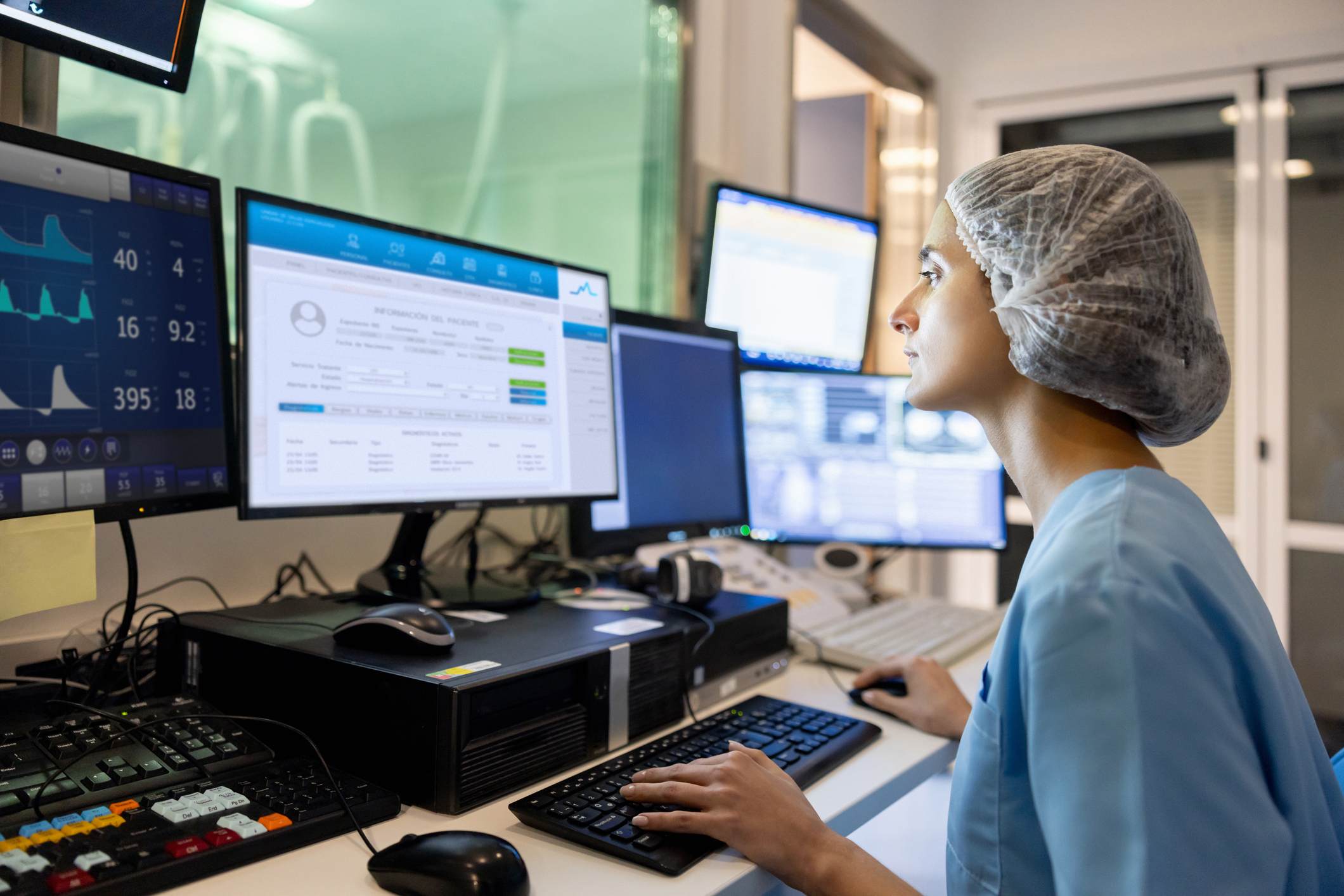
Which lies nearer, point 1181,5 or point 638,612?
point 638,612

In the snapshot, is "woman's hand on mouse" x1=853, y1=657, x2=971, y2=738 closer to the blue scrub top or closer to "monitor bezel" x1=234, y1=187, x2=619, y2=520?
the blue scrub top

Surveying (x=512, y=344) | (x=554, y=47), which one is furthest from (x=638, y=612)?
(x=554, y=47)

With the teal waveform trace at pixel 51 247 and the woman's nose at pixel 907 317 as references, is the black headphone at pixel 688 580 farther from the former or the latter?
the teal waveform trace at pixel 51 247

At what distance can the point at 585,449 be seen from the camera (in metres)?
1.22

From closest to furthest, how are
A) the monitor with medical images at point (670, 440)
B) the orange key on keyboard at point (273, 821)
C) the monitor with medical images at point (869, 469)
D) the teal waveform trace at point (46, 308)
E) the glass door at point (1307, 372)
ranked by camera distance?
the orange key on keyboard at point (273, 821) < the teal waveform trace at point (46, 308) < the monitor with medical images at point (670, 440) < the monitor with medical images at point (869, 469) < the glass door at point (1307, 372)

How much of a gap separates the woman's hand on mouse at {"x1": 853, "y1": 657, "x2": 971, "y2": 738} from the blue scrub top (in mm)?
363

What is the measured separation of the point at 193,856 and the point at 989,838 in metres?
0.53

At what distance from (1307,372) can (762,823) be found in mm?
3179

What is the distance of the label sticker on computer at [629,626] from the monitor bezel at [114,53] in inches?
29.2

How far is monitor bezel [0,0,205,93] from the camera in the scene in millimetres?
838

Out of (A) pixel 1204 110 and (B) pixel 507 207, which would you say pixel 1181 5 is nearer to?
(A) pixel 1204 110

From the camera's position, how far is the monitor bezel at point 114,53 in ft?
2.75

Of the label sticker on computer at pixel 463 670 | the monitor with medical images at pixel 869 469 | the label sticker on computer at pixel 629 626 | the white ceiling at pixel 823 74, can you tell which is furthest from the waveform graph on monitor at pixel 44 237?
the white ceiling at pixel 823 74

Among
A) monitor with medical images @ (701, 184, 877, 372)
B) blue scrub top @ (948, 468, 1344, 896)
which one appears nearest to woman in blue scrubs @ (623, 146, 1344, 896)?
blue scrub top @ (948, 468, 1344, 896)
